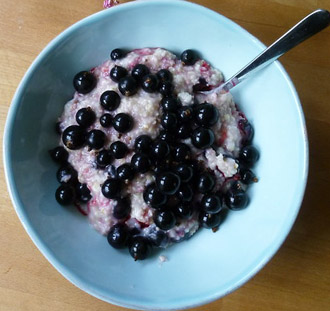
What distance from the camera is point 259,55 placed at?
88 cm

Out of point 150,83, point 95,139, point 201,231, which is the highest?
point 150,83

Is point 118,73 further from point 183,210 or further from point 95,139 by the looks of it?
point 183,210

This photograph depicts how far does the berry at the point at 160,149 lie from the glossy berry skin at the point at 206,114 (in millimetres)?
97

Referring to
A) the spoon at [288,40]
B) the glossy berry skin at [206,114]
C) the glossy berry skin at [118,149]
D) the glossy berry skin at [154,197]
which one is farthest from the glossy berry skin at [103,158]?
the spoon at [288,40]

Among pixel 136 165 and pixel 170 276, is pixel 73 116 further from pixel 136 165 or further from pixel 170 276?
pixel 170 276

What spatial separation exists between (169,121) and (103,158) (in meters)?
0.17

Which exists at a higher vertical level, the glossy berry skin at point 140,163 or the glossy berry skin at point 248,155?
the glossy berry skin at point 140,163

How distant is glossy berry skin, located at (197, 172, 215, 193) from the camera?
0.88 m

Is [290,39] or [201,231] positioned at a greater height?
[290,39]

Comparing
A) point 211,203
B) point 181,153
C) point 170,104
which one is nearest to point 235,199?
point 211,203

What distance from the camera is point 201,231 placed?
3.22 feet

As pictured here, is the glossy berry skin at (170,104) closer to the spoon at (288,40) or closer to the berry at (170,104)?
the berry at (170,104)

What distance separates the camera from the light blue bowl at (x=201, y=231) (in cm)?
87

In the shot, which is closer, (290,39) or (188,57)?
(290,39)
